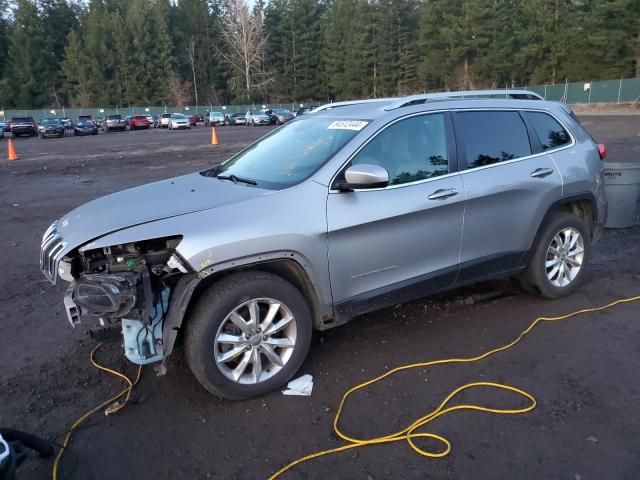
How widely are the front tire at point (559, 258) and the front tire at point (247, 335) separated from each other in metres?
2.40

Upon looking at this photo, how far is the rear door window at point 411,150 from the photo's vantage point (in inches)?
159

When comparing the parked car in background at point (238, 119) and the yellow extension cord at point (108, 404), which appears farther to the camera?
the parked car in background at point (238, 119)

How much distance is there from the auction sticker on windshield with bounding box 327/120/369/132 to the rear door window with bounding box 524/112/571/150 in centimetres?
180

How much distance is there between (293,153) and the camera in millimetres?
4328

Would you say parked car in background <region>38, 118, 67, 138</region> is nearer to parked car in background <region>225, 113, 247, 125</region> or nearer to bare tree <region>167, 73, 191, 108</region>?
parked car in background <region>225, 113, 247, 125</region>

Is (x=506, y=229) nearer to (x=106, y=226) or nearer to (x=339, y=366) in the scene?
(x=339, y=366)

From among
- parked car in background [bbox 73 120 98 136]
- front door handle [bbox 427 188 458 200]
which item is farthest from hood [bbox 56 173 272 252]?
parked car in background [bbox 73 120 98 136]

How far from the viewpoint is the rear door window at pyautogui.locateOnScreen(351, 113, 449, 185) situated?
4.04m

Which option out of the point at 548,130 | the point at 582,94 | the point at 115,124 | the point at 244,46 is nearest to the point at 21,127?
the point at 115,124

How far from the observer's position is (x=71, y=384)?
389cm

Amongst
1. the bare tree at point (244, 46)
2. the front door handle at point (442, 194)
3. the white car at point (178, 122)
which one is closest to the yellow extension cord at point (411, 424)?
the front door handle at point (442, 194)

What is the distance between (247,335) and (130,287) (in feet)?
2.67

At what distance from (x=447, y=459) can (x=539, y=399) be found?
913mm

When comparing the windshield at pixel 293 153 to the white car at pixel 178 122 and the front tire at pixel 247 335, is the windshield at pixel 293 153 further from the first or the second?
the white car at pixel 178 122
